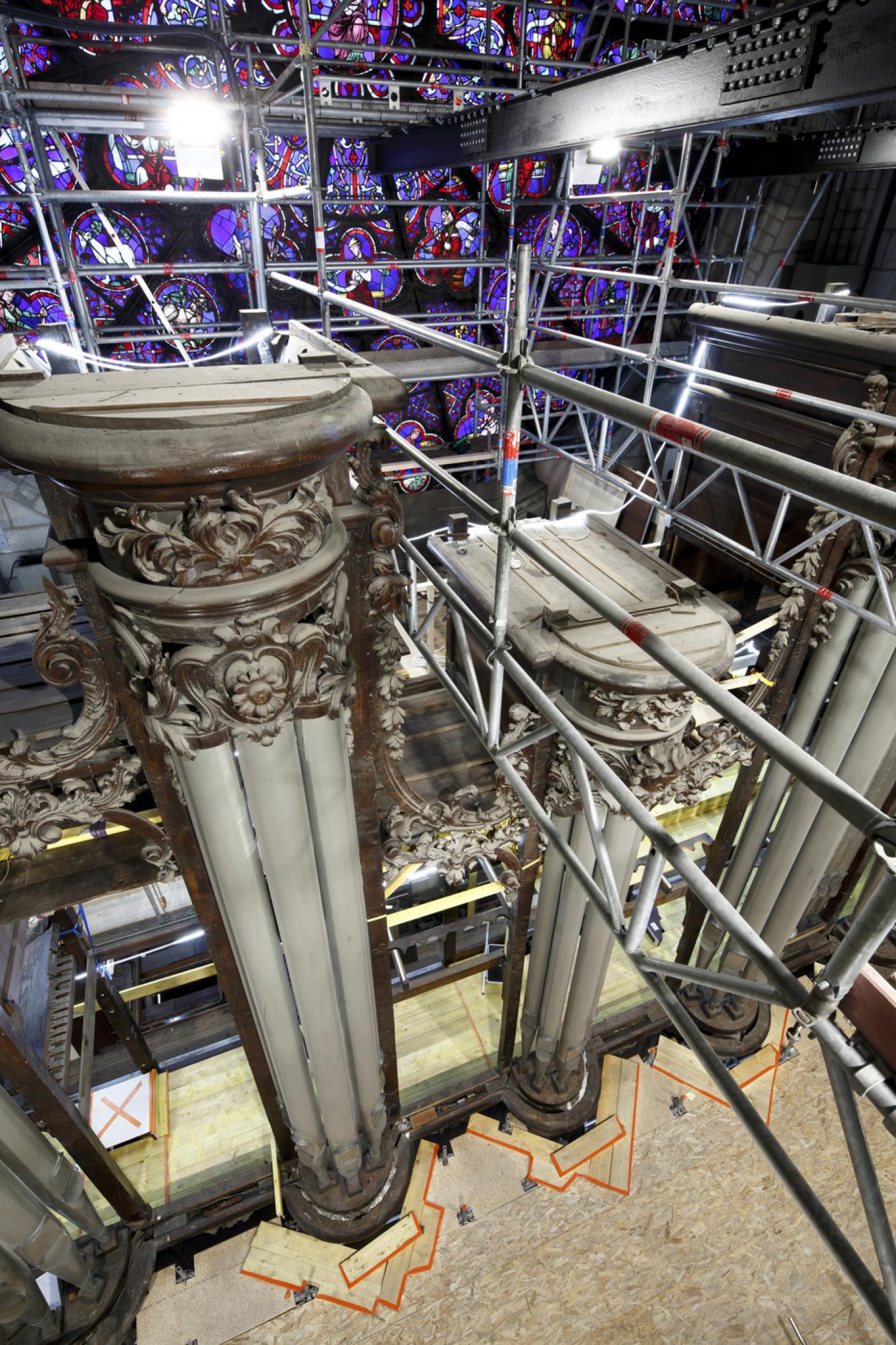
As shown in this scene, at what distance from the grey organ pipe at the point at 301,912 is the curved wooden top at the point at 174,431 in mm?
1345

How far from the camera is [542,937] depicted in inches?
207

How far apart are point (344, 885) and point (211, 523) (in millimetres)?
2322

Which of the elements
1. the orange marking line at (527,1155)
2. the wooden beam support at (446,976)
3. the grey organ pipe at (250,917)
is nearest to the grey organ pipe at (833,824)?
the wooden beam support at (446,976)

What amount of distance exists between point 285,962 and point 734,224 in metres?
Result: 15.2

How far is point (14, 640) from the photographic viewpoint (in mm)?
4070

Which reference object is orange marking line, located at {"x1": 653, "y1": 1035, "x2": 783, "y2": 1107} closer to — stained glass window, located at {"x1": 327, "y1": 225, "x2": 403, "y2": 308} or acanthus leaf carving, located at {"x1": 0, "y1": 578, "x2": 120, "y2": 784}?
acanthus leaf carving, located at {"x1": 0, "y1": 578, "x2": 120, "y2": 784}

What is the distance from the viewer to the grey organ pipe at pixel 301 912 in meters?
3.33

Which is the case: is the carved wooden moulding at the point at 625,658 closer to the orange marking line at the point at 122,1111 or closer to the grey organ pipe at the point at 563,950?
the grey organ pipe at the point at 563,950

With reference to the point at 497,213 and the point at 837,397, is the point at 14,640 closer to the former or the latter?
the point at 837,397

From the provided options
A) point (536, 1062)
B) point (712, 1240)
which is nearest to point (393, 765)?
point (536, 1062)

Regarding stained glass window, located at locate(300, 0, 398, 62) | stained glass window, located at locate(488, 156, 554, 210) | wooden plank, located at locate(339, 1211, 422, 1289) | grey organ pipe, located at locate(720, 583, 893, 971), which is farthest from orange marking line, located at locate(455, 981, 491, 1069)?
stained glass window, located at locate(300, 0, 398, 62)

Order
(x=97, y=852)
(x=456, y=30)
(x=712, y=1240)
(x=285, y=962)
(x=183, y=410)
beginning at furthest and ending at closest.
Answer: (x=456, y=30) < (x=712, y=1240) < (x=285, y=962) < (x=97, y=852) < (x=183, y=410)

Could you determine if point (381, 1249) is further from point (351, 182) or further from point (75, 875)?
point (351, 182)

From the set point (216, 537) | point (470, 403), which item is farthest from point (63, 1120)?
point (470, 403)
